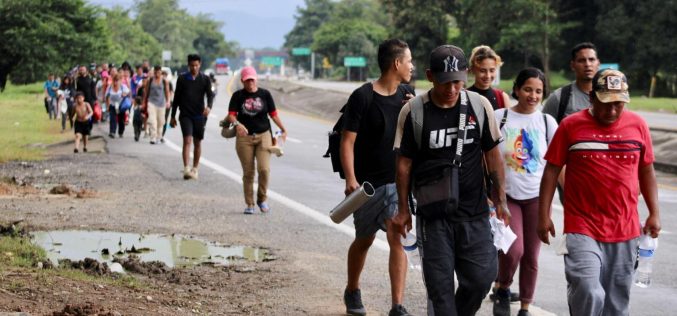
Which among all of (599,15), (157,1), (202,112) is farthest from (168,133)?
(157,1)

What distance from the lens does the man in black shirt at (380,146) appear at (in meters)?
7.81

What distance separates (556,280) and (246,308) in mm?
2693

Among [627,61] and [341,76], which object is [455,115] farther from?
[341,76]

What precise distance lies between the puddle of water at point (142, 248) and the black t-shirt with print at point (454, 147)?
13.6 feet

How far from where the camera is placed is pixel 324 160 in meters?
22.6

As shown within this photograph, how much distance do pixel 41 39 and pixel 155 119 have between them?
39.9m

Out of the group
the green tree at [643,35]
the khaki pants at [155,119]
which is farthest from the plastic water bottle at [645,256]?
the green tree at [643,35]

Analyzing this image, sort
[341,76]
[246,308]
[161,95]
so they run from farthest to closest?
[341,76] < [161,95] < [246,308]

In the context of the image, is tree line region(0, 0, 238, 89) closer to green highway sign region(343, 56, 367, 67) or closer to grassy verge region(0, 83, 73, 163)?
grassy verge region(0, 83, 73, 163)

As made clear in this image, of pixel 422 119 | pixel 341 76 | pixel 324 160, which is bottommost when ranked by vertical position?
pixel 341 76

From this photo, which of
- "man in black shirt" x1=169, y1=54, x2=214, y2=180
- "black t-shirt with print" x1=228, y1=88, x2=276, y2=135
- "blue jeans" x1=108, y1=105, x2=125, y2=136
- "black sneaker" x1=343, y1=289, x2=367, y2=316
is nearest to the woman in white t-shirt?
"black sneaker" x1=343, y1=289, x2=367, y2=316

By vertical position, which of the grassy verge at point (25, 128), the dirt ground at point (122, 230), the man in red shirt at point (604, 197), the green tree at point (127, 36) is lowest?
the green tree at point (127, 36)

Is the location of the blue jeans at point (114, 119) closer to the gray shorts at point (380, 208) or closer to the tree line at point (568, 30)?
the gray shorts at point (380, 208)

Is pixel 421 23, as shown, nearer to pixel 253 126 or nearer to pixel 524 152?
pixel 253 126
